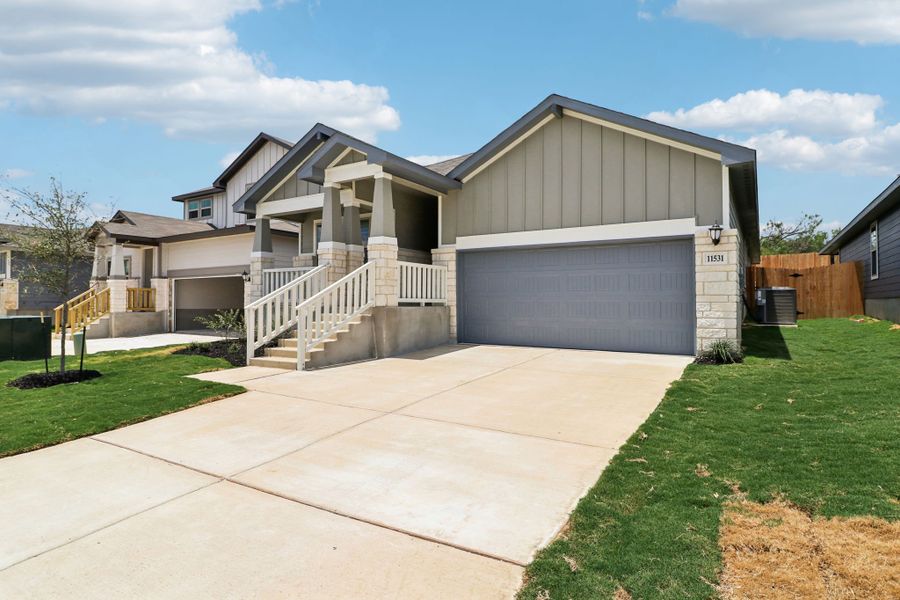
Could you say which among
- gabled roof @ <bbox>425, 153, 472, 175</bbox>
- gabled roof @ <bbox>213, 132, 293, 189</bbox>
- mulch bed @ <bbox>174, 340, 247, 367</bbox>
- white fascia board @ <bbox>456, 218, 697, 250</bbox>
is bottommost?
mulch bed @ <bbox>174, 340, 247, 367</bbox>

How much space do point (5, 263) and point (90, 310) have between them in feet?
26.0

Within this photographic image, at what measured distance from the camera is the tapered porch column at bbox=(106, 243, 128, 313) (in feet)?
58.4

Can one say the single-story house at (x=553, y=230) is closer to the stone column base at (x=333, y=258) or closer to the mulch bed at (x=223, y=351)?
the stone column base at (x=333, y=258)

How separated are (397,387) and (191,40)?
807cm

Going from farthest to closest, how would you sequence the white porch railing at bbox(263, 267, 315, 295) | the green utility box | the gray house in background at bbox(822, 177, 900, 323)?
the gray house in background at bbox(822, 177, 900, 323) < the white porch railing at bbox(263, 267, 315, 295) < the green utility box

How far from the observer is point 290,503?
10.7 ft

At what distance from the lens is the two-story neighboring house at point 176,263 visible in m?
17.3

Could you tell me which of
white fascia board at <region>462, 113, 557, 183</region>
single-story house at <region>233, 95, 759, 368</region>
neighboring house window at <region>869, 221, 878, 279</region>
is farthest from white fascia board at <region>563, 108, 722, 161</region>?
neighboring house window at <region>869, 221, 878, 279</region>

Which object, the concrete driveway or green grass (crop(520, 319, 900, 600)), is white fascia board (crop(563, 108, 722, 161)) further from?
the concrete driveway

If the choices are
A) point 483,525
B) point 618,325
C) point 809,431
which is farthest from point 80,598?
point 618,325

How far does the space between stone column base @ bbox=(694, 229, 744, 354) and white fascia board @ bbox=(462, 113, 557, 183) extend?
3.99 m

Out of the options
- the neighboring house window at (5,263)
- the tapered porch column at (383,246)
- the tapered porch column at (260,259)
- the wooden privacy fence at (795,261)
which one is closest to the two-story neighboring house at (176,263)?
the tapered porch column at (260,259)

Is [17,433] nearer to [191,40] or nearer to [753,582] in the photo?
[753,582]

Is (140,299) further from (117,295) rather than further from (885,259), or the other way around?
(885,259)
